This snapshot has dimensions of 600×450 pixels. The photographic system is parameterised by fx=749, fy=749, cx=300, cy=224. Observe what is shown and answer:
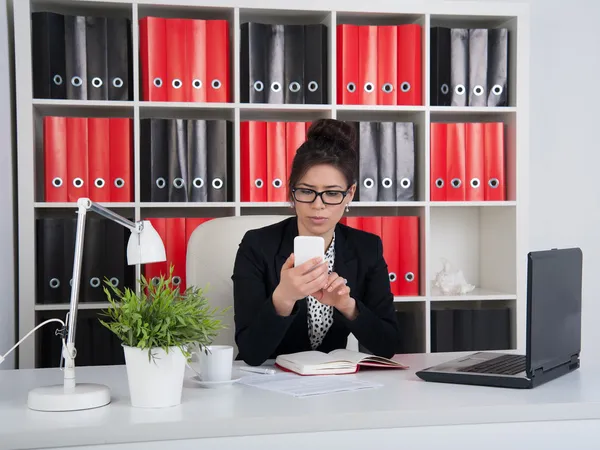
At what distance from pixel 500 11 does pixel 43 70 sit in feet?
6.01

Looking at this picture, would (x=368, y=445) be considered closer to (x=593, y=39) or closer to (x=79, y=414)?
(x=79, y=414)

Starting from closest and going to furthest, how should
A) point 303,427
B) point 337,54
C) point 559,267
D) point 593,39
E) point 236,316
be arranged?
point 303,427
point 559,267
point 236,316
point 337,54
point 593,39

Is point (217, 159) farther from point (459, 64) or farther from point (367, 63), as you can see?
point (459, 64)

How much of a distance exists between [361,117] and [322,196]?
4.23ft

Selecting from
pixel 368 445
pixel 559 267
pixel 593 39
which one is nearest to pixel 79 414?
pixel 368 445

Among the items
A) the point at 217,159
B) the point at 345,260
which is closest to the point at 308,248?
the point at 345,260

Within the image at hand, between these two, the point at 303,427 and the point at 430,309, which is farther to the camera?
the point at 430,309

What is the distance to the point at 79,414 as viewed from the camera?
1335 mm

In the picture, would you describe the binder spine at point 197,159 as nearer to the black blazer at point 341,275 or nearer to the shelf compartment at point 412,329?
the black blazer at point 341,275

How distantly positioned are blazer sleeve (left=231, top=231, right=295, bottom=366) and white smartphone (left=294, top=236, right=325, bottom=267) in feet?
0.65

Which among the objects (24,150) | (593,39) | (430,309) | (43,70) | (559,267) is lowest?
(430,309)

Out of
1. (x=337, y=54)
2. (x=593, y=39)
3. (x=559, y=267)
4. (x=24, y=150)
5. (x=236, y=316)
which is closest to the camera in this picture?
(x=559, y=267)

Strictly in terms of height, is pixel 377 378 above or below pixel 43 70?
below

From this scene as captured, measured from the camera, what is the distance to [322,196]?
6.89 feet
